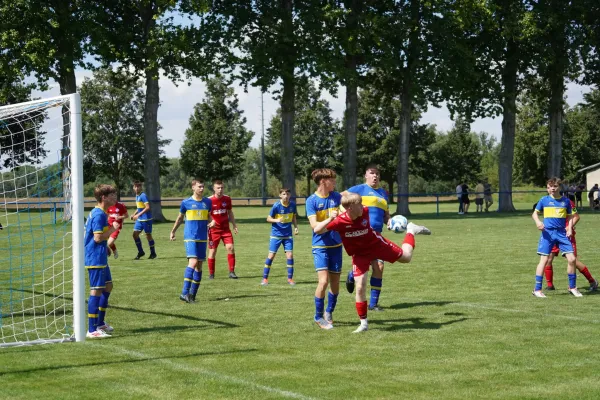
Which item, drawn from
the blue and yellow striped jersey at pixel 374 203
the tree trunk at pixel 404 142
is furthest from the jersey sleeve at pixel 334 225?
the tree trunk at pixel 404 142

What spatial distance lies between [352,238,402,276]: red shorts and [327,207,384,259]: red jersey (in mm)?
12

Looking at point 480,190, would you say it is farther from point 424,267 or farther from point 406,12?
point 424,267

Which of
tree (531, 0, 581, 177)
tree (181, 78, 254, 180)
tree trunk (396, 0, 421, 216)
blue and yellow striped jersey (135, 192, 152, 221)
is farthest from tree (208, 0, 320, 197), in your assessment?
tree (181, 78, 254, 180)

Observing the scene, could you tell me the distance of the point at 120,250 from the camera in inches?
931

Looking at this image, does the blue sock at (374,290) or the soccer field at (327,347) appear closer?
the soccer field at (327,347)

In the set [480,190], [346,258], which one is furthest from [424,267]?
[480,190]

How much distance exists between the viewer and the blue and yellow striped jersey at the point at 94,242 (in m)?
9.59

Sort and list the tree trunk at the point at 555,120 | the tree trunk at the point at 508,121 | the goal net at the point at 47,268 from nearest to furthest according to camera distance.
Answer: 1. the goal net at the point at 47,268
2. the tree trunk at the point at 508,121
3. the tree trunk at the point at 555,120

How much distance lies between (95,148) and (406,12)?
4564cm

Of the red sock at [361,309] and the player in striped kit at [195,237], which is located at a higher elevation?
the player in striped kit at [195,237]

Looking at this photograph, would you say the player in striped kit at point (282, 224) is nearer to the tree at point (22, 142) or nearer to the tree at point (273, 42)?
the tree at point (22, 142)

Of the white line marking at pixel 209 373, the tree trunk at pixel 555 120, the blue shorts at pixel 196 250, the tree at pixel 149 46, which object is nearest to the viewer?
the white line marking at pixel 209 373

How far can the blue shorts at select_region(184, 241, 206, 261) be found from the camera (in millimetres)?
12734

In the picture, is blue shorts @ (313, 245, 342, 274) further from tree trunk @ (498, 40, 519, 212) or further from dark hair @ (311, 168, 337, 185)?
tree trunk @ (498, 40, 519, 212)
